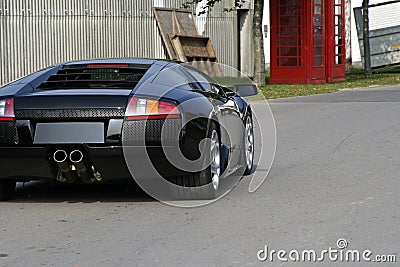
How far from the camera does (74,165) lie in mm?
7289

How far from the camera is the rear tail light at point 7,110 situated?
737 centimetres

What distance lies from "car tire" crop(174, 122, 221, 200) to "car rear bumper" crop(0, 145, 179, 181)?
1.04 feet

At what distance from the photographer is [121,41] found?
28.8 metres

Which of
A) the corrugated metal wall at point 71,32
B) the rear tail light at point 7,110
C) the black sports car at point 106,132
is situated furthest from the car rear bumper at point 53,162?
the corrugated metal wall at point 71,32

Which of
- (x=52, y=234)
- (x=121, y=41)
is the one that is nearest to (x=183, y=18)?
(x=121, y=41)

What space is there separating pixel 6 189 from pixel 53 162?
916mm

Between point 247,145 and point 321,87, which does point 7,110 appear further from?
point 321,87

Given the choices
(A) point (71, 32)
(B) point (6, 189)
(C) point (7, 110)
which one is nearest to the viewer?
(C) point (7, 110)

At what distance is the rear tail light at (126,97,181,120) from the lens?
7273 millimetres

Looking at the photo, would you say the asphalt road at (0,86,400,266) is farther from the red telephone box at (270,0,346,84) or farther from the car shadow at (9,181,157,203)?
the red telephone box at (270,0,346,84)

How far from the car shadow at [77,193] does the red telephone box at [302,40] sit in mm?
18635

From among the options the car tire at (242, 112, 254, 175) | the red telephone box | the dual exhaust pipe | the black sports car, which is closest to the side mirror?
the car tire at (242, 112, 254, 175)

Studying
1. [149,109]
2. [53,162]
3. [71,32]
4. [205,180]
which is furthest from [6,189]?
[71,32]

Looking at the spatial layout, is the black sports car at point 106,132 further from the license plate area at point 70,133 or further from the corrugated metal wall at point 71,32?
the corrugated metal wall at point 71,32
